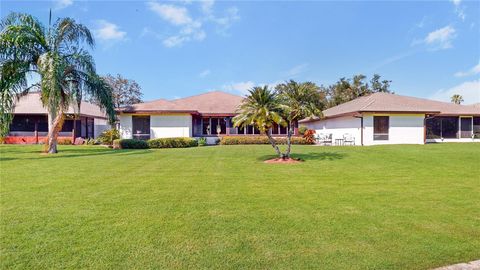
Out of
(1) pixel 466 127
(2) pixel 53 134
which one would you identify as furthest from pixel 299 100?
(1) pixel 466 127

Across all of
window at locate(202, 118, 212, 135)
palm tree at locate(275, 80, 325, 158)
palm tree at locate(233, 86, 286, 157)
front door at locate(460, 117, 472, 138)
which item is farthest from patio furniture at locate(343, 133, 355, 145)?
palm tree at locate(233, 86, 286, 157)

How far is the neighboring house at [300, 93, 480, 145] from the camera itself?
24297 millimetres

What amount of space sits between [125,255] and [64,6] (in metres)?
19.8

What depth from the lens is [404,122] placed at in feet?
80.9

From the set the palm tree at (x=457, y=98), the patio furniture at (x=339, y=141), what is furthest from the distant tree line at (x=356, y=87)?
the patio furniture at (x=339, y=141)

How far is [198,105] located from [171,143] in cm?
953

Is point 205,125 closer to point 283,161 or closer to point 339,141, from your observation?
point 339,141

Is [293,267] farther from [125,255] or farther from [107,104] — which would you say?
[107,104]

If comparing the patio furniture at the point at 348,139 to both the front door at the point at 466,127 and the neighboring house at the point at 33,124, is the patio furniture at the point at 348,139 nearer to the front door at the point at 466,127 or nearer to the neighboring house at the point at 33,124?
the front door at the point at 466,127

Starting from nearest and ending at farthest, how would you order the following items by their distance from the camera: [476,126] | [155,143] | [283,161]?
1. [283,161]
2. [155,143]
3. [476,126]

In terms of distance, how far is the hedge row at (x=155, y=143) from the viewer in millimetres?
23000

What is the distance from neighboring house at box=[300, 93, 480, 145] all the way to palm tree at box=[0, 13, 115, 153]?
668 inches

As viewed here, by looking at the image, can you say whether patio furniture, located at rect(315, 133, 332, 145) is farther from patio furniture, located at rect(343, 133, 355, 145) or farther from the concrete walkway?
the concrete walkway

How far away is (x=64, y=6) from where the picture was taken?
736 inches
